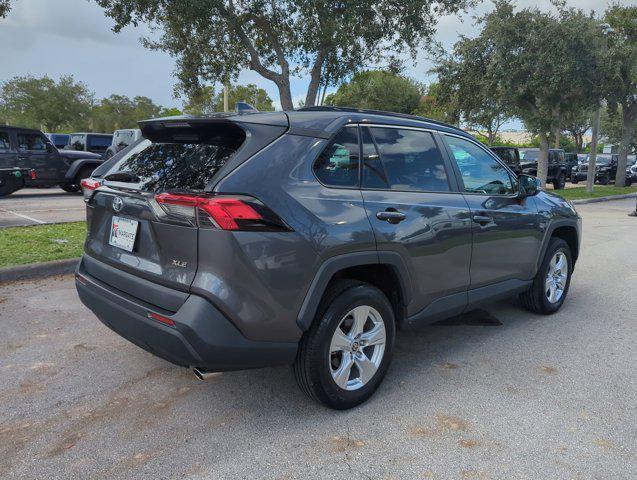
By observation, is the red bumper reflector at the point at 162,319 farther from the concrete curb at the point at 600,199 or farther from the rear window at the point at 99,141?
the rear window at the point at 99,141

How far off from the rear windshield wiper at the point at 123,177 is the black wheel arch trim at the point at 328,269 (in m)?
1.22

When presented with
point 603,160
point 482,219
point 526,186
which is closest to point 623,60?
point 603,160

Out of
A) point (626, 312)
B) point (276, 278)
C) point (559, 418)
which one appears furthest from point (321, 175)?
point (626, 312)

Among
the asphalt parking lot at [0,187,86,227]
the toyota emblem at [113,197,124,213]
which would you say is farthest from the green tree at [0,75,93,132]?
the toyota emblem at [113,197,124,213]

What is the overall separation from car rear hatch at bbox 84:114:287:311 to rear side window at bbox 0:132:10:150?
38.8 feet

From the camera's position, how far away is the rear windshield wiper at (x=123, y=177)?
2.89 metres

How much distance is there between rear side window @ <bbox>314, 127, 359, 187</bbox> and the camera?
9.11 feet

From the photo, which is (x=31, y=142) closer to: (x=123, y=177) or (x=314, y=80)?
(x=314, y=80)

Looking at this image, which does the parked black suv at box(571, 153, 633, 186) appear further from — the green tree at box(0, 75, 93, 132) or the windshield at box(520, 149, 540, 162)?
the green tree at box(0, 75, 93, 132)

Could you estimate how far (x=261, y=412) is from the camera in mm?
2916

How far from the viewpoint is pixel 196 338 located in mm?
2357

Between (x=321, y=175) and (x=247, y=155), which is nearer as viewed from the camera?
(x=247, y=155)

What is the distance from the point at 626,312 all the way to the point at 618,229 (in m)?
6.67

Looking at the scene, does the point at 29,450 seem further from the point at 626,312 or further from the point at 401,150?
the point at 626,312
